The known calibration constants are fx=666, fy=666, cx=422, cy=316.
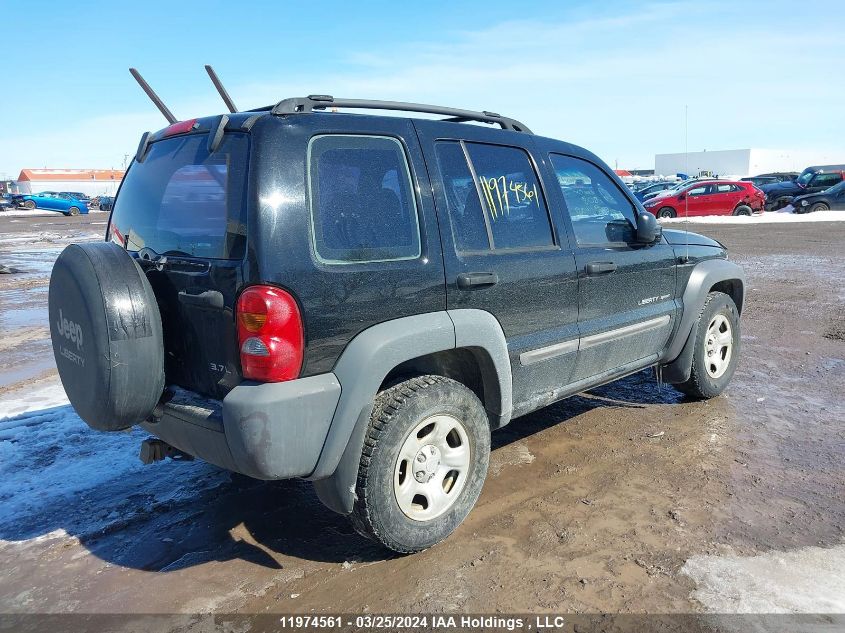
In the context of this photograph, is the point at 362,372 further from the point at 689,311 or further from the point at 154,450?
the point at 689,311

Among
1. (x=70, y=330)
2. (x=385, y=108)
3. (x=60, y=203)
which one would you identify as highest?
(x=385, y=108)

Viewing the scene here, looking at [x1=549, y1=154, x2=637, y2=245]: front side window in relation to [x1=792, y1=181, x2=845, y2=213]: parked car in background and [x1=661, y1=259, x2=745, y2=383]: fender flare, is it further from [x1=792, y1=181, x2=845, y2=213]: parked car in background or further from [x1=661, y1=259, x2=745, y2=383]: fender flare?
[x1=792, y1=181, x2=845, y2=213]: parked car in background

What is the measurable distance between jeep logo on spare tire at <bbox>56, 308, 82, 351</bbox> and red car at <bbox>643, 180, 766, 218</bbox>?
25300mm

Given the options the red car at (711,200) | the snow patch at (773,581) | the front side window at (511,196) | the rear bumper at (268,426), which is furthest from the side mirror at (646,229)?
the red car at (711,200)

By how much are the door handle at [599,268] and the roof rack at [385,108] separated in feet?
2.88

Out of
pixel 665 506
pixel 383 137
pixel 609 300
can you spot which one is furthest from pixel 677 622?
pixel 383 137

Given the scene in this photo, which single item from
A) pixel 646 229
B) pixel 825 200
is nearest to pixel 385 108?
pixel 646 229

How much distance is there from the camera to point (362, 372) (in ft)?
9.20

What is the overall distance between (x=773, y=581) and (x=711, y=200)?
25627 mm

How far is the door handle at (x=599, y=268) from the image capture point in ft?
12.9

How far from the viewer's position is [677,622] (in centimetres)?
265

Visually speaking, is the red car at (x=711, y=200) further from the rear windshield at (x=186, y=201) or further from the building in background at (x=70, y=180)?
the building in background at (x=70, y=180)

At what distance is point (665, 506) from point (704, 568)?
59 cm

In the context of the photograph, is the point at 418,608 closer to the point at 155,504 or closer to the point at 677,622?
the point at 677,622
